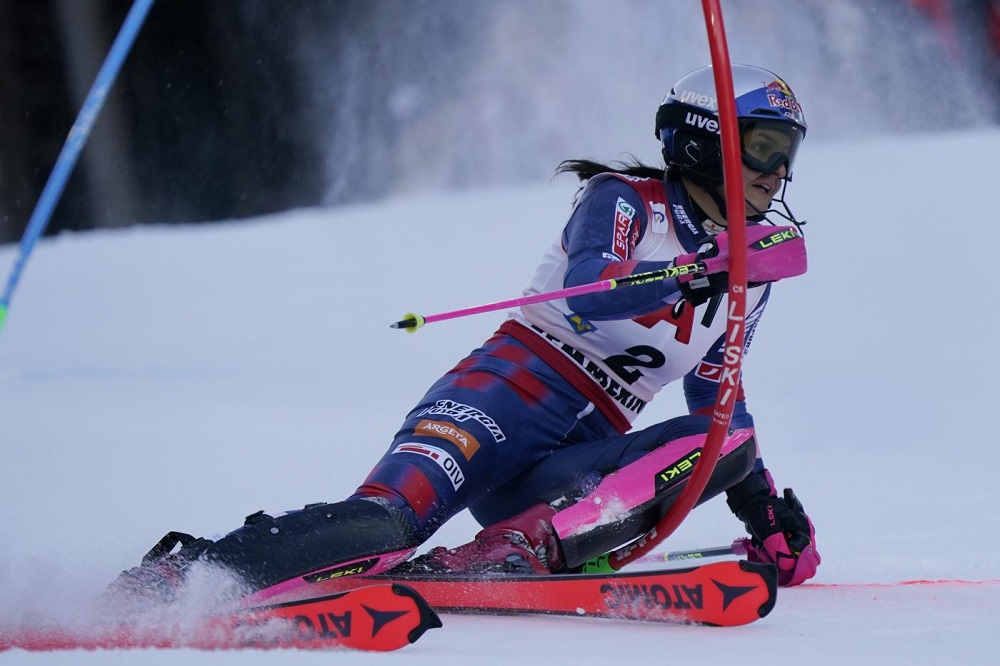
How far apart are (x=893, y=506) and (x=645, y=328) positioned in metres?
1.65

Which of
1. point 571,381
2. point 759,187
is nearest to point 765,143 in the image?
point 759,187

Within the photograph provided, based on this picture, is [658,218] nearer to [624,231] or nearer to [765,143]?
[624,231]

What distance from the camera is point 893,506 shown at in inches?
174

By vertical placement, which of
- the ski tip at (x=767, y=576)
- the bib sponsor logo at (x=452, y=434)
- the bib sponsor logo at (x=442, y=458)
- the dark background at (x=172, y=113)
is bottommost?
the ski tip at (x=767, y=576)

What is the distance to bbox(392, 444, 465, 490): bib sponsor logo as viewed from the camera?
2.96 meters

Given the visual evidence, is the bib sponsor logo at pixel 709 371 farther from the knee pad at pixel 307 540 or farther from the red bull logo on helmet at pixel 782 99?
the knee pad at pixel 307 540

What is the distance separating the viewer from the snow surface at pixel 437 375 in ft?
8.95

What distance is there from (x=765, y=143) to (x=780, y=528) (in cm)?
97

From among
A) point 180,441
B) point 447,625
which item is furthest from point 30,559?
point 180,441

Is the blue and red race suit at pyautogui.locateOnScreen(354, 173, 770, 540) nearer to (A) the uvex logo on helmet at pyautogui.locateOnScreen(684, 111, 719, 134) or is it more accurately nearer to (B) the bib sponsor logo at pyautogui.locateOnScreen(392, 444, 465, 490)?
(B) the bib sponsor logo at pyautogui.locateOnScreen(392, 444, 465, 490)

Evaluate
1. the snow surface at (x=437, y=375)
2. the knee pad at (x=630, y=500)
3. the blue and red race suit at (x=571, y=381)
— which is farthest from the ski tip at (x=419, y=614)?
the knee pad at (x=630, y=500)

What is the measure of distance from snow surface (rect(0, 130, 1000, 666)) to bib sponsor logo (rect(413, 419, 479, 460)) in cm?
42

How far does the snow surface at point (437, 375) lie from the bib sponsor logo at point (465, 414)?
506 mm

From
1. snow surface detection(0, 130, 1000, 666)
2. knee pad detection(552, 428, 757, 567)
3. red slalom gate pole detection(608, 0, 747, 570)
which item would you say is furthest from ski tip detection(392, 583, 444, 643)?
red slalom gate pole detection(608, 0, 747, 570)
